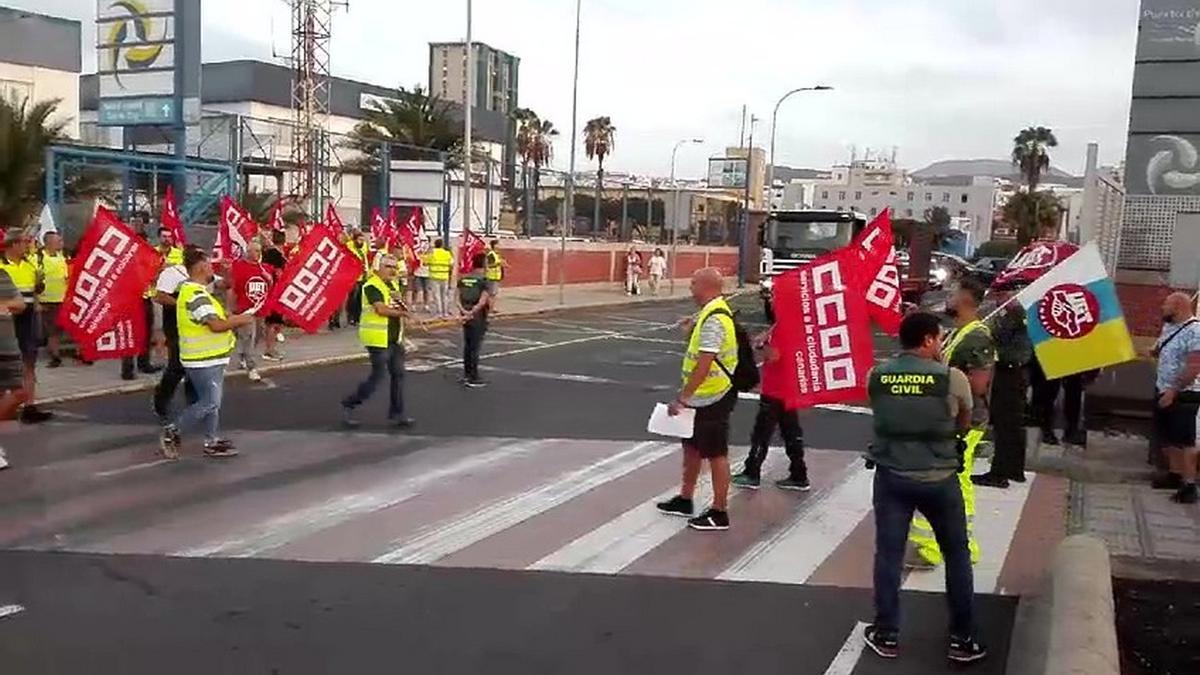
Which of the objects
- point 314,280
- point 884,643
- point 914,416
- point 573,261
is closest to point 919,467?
point 914,416

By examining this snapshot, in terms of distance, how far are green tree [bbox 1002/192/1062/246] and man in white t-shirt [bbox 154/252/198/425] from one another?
54.1 m

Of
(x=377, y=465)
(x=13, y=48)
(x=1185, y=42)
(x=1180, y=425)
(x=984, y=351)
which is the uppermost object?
(x=13, y=48)

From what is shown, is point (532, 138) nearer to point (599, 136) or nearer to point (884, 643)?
point (599, 136)

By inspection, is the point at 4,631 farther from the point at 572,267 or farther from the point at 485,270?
the point at 572,267

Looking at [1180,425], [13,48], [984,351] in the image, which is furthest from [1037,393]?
[13,48]

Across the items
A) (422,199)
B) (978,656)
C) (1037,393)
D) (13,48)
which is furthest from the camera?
(13,48)

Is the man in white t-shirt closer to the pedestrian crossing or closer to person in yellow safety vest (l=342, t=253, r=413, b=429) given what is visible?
the pedestrian crossing

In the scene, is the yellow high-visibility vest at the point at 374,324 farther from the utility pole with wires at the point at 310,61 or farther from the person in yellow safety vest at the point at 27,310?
the utility pole with wires at the point at 310,61

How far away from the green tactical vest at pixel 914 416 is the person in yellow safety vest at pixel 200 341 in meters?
5.86

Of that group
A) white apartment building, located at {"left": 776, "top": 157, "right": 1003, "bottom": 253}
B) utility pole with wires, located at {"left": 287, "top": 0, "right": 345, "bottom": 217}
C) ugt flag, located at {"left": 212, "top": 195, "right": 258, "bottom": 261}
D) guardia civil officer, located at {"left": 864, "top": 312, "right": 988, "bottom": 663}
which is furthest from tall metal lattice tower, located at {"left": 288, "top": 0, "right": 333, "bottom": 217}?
white apartment building, located at {"left": 776, "top": 157, "right": 1003, "bottom": 253}

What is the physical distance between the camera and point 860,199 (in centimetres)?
13550

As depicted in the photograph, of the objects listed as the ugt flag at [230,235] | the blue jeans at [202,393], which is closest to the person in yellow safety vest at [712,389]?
the blue jeans at [202,393]

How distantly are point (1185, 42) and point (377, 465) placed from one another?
9.60m

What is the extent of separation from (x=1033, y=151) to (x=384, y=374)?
9684cm
